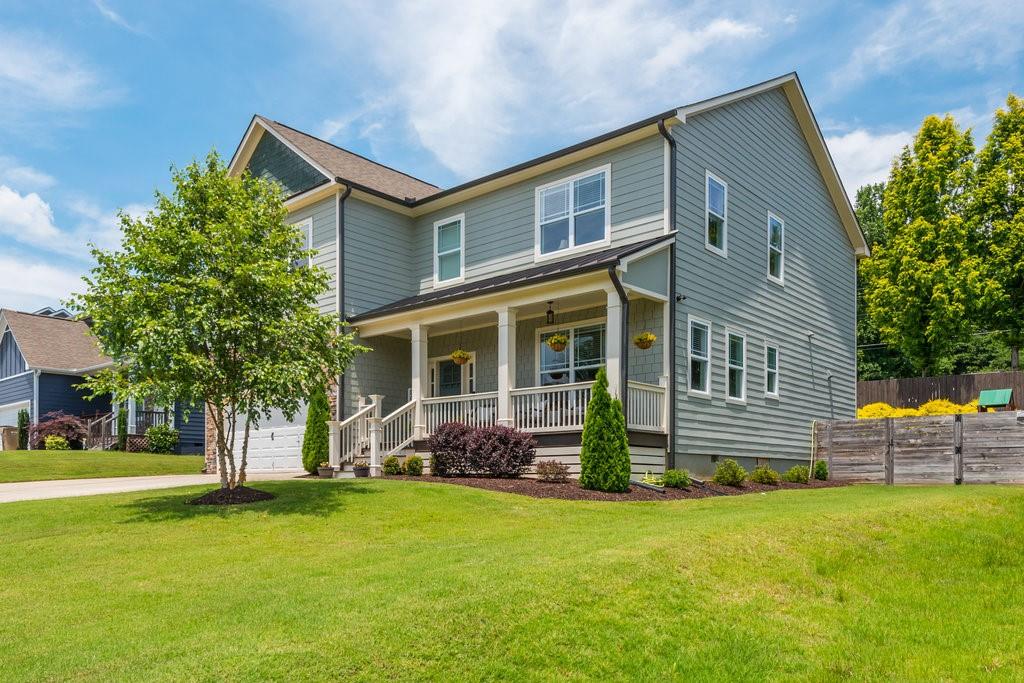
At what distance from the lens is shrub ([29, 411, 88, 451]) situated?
29.4 meters

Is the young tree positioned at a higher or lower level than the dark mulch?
higher

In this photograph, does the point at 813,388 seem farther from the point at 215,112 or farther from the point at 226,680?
the point at 226,680

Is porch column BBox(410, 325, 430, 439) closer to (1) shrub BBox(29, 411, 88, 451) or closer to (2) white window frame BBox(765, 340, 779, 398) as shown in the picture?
(2) white window frame BBox(765, 340, 779, 398)

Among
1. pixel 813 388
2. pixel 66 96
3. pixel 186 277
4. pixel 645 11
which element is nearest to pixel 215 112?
pixel 66 96

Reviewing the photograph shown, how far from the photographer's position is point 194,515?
427 inches

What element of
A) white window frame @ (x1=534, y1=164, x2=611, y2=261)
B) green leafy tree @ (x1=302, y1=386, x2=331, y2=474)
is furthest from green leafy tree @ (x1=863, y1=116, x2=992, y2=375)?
green leafy tree @ (x1=302, y1=386, x2=331, y2=474)

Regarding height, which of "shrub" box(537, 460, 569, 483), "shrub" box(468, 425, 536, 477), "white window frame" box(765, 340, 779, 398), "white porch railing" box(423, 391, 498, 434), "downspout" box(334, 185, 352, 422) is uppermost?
"downspout" box(334, 185, 352, 422)

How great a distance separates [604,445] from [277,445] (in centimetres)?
1000

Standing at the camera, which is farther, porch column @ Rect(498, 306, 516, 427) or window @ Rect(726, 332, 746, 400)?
window @ Rect(726, 332, 746, 400)

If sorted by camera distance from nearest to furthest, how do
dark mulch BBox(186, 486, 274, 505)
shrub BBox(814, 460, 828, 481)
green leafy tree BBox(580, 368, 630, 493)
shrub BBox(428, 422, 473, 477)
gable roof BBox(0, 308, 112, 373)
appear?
dark mulch BBox(186, 486, 274, 505), green leafy tree BBox(580, 368, 630, 493), shrub BBox(428, 422, 473, 477), shrub BBox(814, 460, 828, 481), gable roof BBox(0, 308, 112, 373)

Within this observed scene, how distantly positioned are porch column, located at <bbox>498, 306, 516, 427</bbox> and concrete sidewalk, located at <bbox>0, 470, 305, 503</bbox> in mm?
5077

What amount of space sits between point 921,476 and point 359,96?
14021mm

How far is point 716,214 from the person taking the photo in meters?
17.4

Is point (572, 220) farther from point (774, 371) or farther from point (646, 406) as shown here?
point (774, 371)
